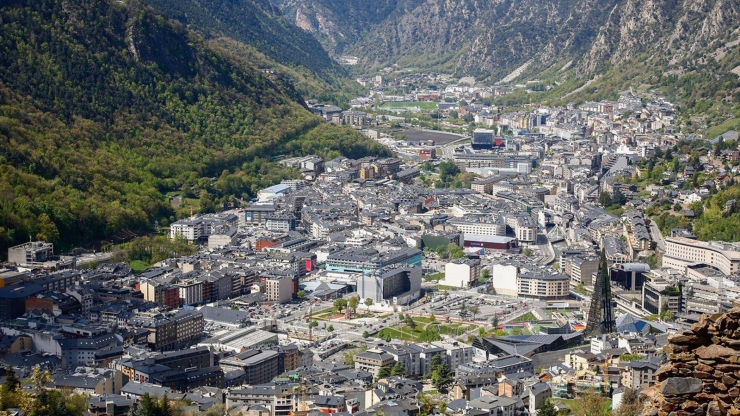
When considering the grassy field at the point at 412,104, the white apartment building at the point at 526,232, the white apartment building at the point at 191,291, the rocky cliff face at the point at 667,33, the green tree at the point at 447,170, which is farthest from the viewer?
the grassy field at the point at 412,104

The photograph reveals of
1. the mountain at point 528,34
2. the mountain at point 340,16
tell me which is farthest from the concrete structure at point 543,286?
the mountain at point 340,16

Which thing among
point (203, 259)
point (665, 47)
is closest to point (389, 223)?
point (203, 259)

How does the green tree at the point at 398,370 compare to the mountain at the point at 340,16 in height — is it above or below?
below

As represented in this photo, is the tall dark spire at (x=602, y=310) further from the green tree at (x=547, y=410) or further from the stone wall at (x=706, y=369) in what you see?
the stone wall at (x=706, y=369)

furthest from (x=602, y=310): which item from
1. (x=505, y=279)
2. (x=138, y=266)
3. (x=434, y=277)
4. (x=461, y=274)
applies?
(x=138, y=266)

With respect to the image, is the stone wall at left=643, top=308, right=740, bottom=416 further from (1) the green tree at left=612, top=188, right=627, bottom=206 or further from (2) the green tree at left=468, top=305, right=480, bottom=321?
(1) the green tree at left=612, top=188, right=627, bottom=206

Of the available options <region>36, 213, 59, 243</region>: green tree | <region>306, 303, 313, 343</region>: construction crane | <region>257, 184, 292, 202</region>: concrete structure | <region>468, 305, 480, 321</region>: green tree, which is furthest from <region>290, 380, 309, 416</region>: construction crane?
<region>257, 184, 292, 202</region>: concrete structure
